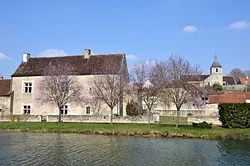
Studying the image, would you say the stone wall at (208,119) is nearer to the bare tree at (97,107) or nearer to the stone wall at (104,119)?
the stone wall at (104,119)

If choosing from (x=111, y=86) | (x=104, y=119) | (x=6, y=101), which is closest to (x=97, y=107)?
(x=104, y=119)

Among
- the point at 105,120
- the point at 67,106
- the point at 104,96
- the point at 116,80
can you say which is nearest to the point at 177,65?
the point at 116,80

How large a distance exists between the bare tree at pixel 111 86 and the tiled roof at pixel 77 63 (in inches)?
176

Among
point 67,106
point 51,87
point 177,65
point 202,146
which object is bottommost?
point 202,146

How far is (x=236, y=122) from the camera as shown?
23781 millimetres

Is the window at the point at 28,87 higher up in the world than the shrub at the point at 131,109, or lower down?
higher up

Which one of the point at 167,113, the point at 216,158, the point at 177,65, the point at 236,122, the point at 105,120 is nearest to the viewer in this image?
the point at 216,158

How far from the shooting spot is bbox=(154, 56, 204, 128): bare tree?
24.7 meters

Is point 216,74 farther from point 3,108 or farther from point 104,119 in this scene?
point 3,108


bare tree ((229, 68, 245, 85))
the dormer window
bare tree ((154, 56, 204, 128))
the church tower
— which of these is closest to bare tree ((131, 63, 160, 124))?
bare tree ((154, 56, 204, 128))

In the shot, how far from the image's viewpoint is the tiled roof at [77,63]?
35.4 meters

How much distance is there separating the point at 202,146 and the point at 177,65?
1164 cm

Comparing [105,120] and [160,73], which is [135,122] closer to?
[105,120]

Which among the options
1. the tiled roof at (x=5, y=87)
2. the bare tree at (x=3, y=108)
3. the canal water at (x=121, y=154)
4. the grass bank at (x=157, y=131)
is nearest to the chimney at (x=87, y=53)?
the tiled roof at (x=5, y=87)
